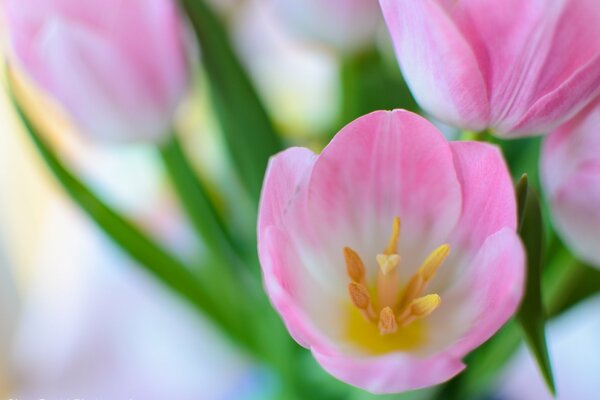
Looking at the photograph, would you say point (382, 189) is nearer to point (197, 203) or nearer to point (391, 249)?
point (391, 249)

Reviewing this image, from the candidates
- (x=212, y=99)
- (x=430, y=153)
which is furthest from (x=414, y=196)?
(x=212, y=99)

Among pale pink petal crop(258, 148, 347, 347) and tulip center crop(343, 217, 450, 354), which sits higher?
pale pink petal crop(258, 148, 347, 347)

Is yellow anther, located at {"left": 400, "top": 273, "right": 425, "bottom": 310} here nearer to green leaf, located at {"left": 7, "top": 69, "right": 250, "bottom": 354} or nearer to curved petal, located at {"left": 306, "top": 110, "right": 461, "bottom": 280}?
curved petal, located at {"left": 306, "top": 110, "right": 461, "bottom": 280}

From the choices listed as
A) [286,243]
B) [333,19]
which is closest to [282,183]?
[286,243]

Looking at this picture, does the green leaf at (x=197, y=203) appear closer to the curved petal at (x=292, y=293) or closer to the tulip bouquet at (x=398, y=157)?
the tulip bouquet at (x=398, y=157)

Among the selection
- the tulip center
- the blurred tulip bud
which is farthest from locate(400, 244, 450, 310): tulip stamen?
the blurred tulip bud

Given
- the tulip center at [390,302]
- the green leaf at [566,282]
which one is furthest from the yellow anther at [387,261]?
the green leaf at [566,282]

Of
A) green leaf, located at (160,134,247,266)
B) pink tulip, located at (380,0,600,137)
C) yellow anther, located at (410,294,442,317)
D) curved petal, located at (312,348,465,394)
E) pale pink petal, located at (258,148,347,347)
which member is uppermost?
pink tulip, located at (380,0,600,137)
